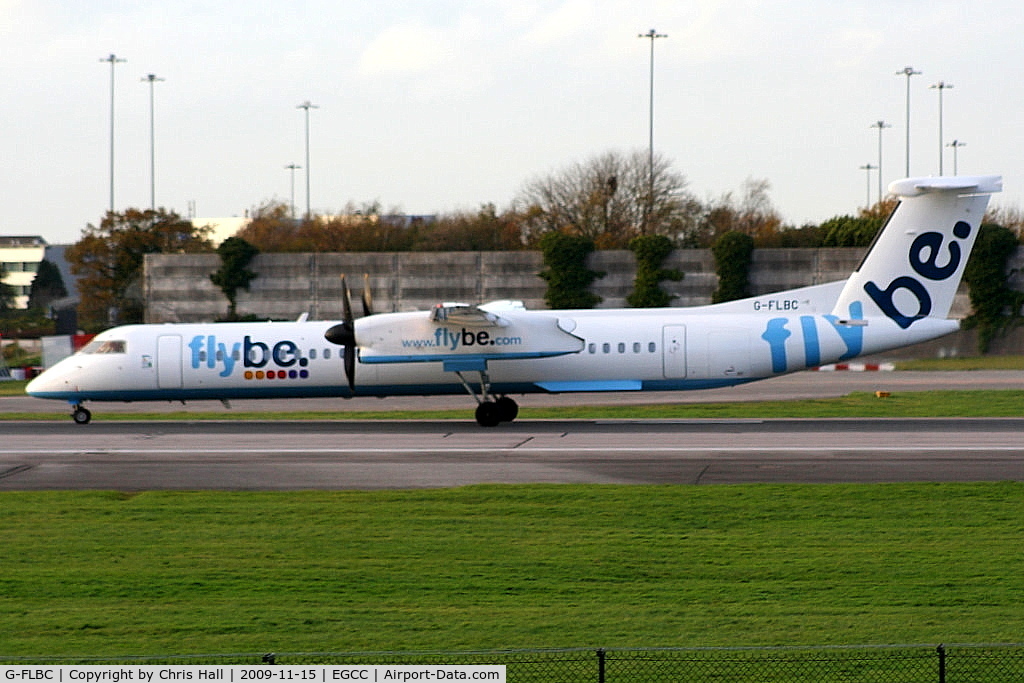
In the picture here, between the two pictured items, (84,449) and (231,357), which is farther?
(231,357)

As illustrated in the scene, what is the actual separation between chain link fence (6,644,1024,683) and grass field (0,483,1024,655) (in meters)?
0.82

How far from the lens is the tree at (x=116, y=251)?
235ft

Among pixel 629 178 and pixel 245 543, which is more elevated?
pixel 629 178

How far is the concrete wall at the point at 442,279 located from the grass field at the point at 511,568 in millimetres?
36710

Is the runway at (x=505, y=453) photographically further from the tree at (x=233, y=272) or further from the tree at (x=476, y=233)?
the tree at (x=476, y=233)

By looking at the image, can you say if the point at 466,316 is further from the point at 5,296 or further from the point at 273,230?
the point at 5,296

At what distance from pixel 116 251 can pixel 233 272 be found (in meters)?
18.6

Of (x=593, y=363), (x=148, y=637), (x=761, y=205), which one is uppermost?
(x=761, y=205)

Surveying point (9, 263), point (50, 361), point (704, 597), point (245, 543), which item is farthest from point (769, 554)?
point (9, 263)

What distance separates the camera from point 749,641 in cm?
1225

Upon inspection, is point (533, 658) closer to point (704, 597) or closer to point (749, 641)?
point (749, 641)

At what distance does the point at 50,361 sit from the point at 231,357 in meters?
22.2

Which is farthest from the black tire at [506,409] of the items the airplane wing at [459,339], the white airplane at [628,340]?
the airplane wing at [459,339]

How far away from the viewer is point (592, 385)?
31453 millimetres
